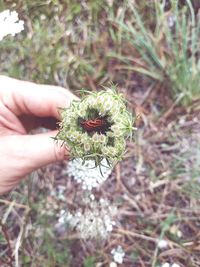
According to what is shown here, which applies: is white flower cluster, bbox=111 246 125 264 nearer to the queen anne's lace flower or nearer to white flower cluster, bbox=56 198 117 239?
white flower cluster, bbox=56 198 117 239

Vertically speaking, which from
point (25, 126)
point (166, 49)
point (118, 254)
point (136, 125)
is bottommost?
point (118, 254)

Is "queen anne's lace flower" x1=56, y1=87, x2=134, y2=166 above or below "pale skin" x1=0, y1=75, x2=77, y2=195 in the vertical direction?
below

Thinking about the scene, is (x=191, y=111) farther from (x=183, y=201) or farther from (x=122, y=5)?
(x=122, y=5)

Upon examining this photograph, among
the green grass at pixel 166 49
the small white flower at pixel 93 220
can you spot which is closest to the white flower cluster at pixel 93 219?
the small white flower at pixel 93 220

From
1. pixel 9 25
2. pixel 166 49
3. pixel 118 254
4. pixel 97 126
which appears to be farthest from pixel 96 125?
pixel 166 49

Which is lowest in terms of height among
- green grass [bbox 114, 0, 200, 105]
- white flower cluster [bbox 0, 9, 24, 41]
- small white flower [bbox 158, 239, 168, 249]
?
small white flower [bbox 158, 239, 168, 249]

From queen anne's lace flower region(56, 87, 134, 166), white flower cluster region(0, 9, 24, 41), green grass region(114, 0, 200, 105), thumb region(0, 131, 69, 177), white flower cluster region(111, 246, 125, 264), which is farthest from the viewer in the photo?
green grass region(114, 0, 200, 105)

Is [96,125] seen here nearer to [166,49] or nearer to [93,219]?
[93,219]

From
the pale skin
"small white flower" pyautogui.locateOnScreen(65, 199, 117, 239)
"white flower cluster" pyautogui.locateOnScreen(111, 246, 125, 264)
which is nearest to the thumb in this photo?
the pale skin
